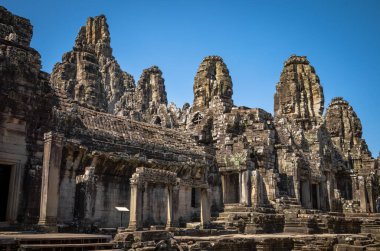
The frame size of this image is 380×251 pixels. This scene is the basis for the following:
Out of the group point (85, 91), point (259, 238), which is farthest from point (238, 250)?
point (85, 91)

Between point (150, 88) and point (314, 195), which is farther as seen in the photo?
point (150, 88)

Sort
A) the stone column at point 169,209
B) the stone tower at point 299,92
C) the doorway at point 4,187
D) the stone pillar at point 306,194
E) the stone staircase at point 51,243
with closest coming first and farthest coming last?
the stone staircase at point 51,243, the doorway at point 4,187, the stone column at point 169,209, the stone pillar at point 306,194, the stone tower at point 299,92

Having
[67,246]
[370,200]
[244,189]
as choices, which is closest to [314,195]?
[370,200]

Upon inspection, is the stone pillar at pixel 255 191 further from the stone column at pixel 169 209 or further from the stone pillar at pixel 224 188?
the stone column at pixel 169 209

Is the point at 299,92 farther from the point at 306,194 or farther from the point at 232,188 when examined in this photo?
the point at 232,188

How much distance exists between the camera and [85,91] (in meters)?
47.3

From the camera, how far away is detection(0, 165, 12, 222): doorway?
49.9 feet

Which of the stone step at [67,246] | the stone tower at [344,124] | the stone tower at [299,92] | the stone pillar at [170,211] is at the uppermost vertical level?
the stone tower at [299,92]

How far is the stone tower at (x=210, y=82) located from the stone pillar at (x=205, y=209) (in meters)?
18.6

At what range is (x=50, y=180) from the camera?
1538 centimetres

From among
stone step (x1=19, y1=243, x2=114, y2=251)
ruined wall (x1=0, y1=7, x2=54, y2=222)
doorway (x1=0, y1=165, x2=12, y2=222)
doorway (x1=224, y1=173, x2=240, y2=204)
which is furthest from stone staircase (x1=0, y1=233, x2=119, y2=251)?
doorway (x1=224, y1=173, x2=240, y2=204)

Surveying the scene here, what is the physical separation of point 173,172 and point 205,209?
295 cm

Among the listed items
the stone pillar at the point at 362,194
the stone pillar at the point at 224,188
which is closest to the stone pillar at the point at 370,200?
the stone pillar at the point at 362,194

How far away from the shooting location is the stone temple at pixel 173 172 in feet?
51.2
